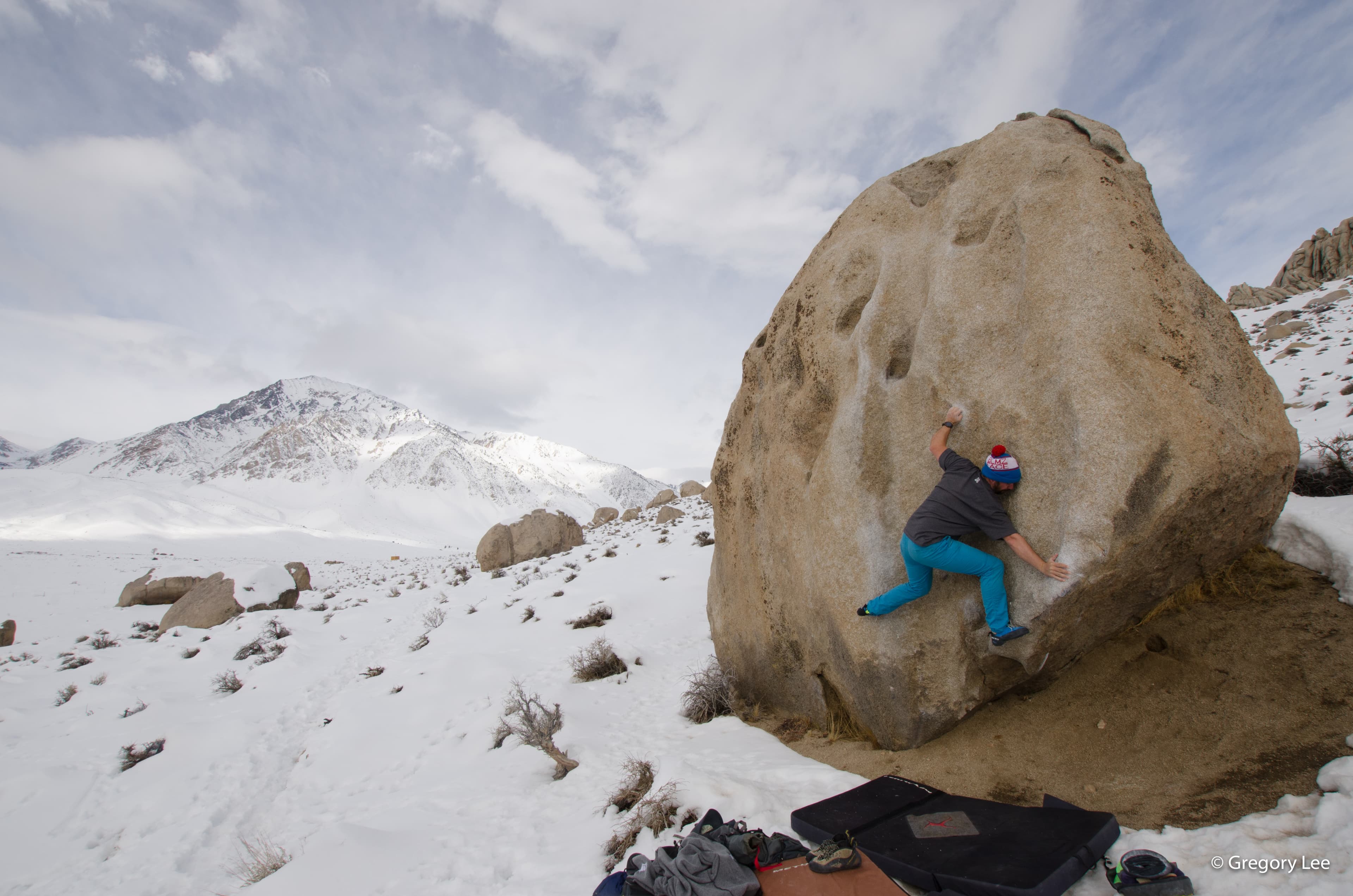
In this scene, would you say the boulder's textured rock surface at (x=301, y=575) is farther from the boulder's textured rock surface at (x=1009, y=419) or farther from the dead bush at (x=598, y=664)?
the boulder's textured rock surface at (x=1009, y=419)

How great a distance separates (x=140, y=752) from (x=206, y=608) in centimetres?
989

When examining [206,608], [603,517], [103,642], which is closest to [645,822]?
[206,608]

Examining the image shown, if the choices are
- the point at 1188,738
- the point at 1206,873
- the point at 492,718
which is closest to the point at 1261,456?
the point at 1188,738

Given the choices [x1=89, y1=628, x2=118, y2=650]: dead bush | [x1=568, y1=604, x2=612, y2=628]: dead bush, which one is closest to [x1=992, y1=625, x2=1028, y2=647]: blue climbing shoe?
[x1=568, y1=604, x2=612, y2=628]: dead bush

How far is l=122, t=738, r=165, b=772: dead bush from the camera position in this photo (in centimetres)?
782

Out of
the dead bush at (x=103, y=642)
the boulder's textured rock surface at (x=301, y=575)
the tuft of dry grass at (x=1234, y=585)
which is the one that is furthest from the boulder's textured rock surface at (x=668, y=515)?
the tuft of dry grass at (x=1234, y=585)

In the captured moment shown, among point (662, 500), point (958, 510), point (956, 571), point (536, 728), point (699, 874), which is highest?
point (662, 500)

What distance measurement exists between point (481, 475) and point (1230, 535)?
126892 mm

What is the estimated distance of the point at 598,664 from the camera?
856 centimetres

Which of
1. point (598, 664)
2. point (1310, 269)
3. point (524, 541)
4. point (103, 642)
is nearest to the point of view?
point (598, 664)

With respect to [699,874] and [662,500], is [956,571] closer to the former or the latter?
[699,874]

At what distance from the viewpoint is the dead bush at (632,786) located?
15.4 ft

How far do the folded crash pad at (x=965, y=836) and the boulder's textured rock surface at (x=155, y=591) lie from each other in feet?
76.7

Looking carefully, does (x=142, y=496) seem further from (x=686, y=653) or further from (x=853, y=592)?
(x=853, y=592)
